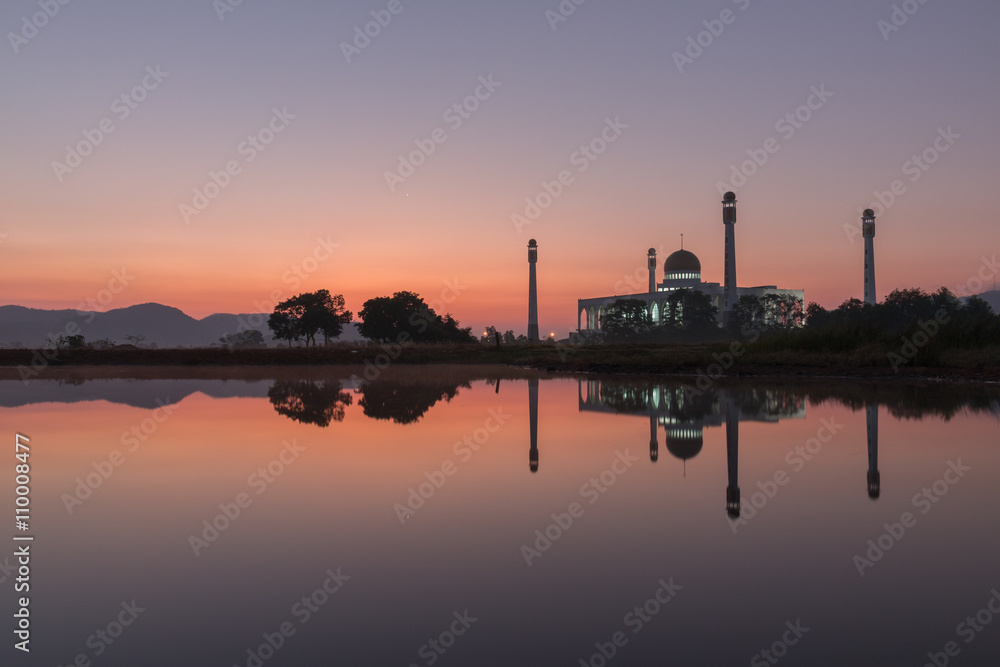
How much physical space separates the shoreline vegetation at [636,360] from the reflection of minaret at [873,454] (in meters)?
12.1

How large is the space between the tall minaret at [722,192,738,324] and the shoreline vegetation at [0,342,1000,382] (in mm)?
33963

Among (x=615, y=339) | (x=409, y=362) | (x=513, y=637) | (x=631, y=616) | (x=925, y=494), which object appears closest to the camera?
(x=513, y=637)

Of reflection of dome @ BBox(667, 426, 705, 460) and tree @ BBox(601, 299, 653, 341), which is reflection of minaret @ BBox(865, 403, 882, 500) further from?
tree @ BBox(601, 299, 653, 341)

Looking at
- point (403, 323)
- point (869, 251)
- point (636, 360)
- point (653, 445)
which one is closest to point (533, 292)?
point (403, 323)

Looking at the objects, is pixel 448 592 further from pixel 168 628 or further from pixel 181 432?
pixel 181 432

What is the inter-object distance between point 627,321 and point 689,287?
14858 mm

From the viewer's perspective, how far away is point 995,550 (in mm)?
6691

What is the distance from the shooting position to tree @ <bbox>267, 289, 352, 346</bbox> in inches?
2862

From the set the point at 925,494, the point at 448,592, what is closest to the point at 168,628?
the point at 448,592

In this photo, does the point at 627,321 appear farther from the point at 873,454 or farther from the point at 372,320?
the point at 873,454

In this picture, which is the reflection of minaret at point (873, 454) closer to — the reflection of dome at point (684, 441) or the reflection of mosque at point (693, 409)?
the reflection of mosque at point (693, 409)

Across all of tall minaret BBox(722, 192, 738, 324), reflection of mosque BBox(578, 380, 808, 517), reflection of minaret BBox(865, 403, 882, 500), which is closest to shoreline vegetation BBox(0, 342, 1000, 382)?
reflection of mosque BBox(578, 380, 808, 517)

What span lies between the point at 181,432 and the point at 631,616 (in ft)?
38.9

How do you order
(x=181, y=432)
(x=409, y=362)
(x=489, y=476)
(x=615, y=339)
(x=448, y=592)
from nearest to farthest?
1. (x=448, y=592)
2. (x=489, y=476)
3. (x=181, y=432)
4. (x=409, y=362)
5. (x=615, y=339)
